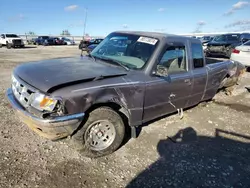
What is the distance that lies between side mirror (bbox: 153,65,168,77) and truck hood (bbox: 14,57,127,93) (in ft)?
1.71

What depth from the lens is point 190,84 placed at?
3979 mm

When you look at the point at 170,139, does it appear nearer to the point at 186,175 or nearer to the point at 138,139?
the point at 138,139

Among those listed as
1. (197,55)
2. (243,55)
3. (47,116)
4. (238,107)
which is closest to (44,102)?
(47,116)

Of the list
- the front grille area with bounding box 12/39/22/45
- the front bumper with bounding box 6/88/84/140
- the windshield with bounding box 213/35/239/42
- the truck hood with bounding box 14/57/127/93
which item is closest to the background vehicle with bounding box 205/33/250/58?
the windshield with bounding box 213/35/239/42

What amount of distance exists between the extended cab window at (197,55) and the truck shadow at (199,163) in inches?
56.8

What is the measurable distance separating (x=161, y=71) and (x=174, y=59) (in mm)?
735

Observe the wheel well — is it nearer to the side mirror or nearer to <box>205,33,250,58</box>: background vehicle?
the side mirror

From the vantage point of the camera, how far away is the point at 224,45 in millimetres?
13602

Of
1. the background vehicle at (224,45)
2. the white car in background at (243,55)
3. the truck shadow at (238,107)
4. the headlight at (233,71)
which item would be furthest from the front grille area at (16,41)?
the headlight at (233,71)

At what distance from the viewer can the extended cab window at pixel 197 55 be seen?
161 inches

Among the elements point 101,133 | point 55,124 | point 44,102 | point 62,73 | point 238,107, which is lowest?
point 101,133

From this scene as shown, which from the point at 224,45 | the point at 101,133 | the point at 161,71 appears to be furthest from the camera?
the point at 224,45

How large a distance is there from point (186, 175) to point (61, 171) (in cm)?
171

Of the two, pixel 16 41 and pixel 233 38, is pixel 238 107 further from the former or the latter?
pixel 16 41
